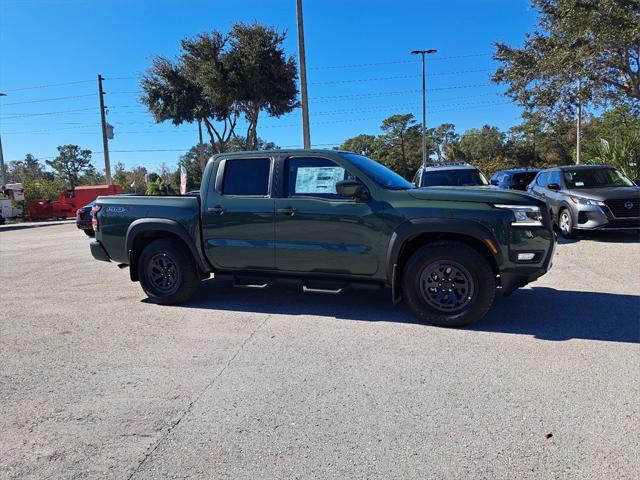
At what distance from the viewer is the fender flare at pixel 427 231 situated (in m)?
4.63

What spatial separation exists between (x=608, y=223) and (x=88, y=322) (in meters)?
9.58

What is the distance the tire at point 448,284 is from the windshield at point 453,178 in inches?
274

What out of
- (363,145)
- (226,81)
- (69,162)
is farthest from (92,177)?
(226,81)

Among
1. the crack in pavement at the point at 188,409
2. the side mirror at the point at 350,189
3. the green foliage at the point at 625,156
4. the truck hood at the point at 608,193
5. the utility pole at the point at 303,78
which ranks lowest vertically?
the crack in pavement at the point at 188,409

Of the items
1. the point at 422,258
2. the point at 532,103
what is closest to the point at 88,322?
the point at 422,258

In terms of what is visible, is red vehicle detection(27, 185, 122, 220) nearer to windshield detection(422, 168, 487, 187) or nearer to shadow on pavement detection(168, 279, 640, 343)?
windshield detection(422, 168, 487, 187)

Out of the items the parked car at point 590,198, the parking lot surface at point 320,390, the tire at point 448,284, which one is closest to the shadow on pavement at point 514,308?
the parking lot surface at point 320,390

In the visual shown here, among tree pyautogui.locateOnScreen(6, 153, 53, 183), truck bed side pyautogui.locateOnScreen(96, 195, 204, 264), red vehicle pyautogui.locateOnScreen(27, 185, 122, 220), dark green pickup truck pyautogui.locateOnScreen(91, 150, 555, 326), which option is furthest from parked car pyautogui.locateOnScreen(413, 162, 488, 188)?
tree pyautogui.locateOnScreen(6, 153, 53, 183)

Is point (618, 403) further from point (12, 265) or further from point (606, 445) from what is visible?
point (12, 265)

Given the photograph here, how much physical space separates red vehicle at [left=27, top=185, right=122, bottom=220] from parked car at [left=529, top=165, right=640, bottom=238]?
26.3m

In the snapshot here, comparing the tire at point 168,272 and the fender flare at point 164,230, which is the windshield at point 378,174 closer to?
the fender flare at point 164,230

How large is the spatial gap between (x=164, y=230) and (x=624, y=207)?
8935mm

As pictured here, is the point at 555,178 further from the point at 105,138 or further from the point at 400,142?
the point at 400,142

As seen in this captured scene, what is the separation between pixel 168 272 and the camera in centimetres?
603
